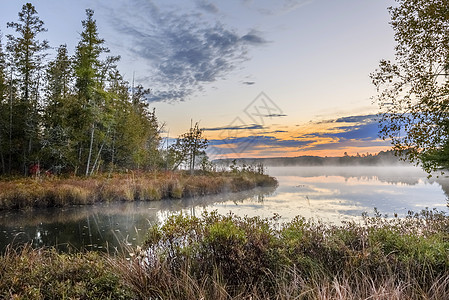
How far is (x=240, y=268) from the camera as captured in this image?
399cm

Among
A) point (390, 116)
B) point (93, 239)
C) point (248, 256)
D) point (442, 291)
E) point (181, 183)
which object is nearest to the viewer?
point (442, 291)

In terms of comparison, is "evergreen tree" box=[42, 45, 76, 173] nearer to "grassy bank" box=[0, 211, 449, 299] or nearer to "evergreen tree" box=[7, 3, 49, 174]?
"evergreen tree" box=[7, 3, 49, 174]

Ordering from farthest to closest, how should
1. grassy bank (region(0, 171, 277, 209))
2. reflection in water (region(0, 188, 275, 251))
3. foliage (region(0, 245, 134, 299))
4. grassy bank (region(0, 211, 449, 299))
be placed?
grassy bank (region(0, 171, 277, 209)) → reflection in water (region(0, 188, 275, 251)) → grassy bank (region(0, 211, 449, 299)) → foliage (region(0, 245, 134, 299))

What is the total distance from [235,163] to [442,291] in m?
27.7

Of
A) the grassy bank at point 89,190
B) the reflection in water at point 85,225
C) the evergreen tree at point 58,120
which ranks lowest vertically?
the reflection in water at point 85,225

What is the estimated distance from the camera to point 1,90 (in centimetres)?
2284

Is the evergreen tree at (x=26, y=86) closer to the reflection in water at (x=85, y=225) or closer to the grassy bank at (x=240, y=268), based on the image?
the reflection in water at (x=85, y=225)

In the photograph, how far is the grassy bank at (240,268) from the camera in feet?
11.1

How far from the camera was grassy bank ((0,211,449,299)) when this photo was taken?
11.1 ft

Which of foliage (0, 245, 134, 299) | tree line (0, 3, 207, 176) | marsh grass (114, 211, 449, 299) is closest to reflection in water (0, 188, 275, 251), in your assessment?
foliage (0, 245, 134, 299)

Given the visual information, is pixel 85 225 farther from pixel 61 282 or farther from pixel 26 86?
pixel 26 86

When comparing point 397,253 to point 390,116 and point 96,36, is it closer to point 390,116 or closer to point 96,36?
point 390,116

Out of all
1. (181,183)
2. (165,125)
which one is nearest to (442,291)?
(181,183)

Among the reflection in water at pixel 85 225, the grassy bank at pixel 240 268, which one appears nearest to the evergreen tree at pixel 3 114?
the reflection in water at pixel 85 225
